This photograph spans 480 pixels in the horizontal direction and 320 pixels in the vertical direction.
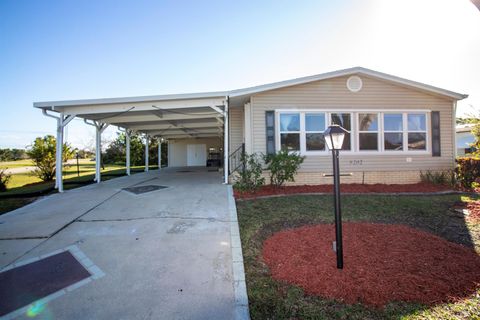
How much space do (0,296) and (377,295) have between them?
407cm

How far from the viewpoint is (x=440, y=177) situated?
7938 millimetres

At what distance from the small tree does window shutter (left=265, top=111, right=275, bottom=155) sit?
11.5 m

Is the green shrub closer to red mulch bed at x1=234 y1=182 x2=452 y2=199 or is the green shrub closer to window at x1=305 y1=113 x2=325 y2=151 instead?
red mulch bed at x1=234 y1=182 x2=452 y2=199

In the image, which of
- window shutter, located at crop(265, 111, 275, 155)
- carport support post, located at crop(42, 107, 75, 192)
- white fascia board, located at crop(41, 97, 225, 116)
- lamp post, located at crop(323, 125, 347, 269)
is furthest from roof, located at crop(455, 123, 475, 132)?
carport support post, located at crop(42, 107, 75, 192)

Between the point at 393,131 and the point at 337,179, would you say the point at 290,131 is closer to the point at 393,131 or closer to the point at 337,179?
the point at 393,131

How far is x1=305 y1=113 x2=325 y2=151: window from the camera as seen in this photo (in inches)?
311

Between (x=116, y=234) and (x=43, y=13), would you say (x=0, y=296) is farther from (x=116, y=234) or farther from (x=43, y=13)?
(x=43, y=13)

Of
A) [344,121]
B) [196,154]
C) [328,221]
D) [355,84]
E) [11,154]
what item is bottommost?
[328,221]

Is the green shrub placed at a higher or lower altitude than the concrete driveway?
higher

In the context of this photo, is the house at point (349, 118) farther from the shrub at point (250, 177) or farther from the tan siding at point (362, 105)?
the shrub at point (250, 177)

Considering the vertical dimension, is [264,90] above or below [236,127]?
above

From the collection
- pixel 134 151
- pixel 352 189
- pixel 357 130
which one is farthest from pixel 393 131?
pixel 134 151

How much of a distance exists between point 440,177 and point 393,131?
7.90ft

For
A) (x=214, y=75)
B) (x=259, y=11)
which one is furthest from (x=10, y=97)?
(x=259, y=11)
